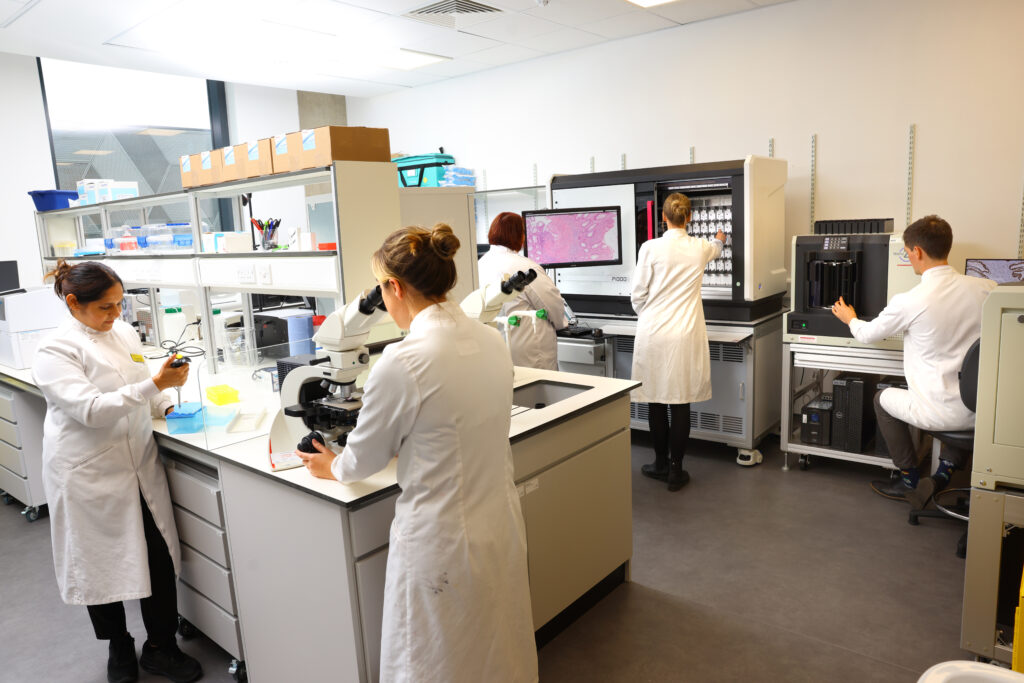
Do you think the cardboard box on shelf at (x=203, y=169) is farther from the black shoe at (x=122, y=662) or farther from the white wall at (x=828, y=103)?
the white wall at (x=828, y=103)

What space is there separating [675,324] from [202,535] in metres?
2.40

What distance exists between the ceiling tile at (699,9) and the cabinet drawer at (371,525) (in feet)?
11.4

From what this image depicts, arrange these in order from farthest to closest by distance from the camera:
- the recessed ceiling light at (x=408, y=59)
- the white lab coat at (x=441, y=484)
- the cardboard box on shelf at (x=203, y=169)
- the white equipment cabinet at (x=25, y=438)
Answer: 1. the recessed ceiling light at (x=408, y=59)
2. the white equipment cabinet at (x=25, y=438)
3. the cardboard box on shelf at (x=203, y=169)
4. the white lab coat at (x=441, y=484)

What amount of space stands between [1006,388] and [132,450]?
8.57ft

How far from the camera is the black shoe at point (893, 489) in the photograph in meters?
3.28

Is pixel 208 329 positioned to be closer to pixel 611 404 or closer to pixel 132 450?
pixel 132 450

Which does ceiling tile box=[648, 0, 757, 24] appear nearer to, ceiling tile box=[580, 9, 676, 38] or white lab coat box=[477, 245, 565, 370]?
ceiling tile box=[580, 9, 676, 38]

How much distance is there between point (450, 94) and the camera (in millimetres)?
5746

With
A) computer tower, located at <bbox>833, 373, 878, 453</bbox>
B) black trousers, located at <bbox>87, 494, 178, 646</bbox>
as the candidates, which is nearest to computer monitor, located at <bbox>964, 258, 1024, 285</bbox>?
computer tower, located at <bbox>833, 373, 878, 453</bbox>

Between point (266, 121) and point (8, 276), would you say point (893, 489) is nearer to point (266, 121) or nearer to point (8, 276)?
point (8, 276)

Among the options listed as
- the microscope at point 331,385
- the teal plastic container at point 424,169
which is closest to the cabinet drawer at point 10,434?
the microscope at point 331,385

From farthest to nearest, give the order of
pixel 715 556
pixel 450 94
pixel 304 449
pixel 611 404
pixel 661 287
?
pixel 450 94
pixel 661 287
pixel 715 556
pixel 611 404
pixel 304 449

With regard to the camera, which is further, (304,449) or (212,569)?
(212,569)

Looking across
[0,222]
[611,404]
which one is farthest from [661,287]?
[0,222]
